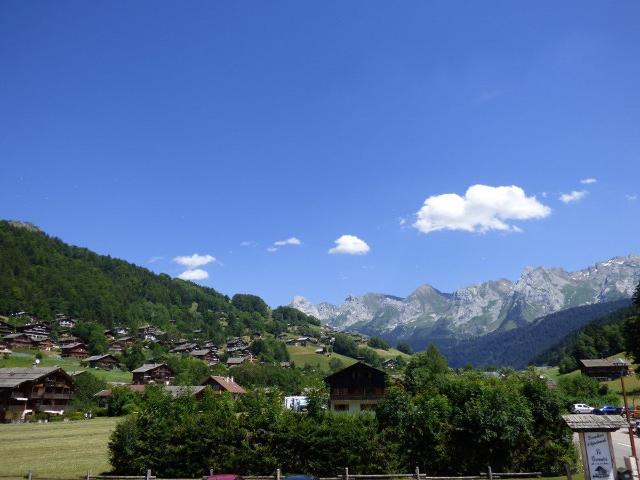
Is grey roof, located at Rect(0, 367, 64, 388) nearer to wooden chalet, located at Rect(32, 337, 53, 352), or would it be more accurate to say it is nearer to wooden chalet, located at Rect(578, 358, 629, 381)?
wooden chalet, located at Rect(32, 337, 53, 352)

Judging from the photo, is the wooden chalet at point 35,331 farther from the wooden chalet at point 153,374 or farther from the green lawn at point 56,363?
the wooden chalet at point 153,374

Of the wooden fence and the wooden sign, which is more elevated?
the wooden sign

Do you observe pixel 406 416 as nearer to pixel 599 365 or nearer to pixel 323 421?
pixel 323 421

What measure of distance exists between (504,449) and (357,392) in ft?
177

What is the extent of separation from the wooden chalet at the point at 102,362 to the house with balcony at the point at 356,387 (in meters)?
99.2

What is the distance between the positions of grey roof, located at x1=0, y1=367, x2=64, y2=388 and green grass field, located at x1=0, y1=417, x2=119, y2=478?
69.0ft

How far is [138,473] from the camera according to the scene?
32.2 metres

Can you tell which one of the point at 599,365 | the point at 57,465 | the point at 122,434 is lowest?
the point at 57,465

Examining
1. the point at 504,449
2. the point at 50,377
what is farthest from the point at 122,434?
the point at 50,377

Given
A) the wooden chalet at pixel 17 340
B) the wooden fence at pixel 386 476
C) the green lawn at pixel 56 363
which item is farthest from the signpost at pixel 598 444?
the wooden chalet at pixel 17 340

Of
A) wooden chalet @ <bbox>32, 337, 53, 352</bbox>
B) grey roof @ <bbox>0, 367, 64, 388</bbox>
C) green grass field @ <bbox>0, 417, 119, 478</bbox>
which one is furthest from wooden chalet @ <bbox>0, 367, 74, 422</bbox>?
wooden chalet @ <bbox>32, 337, 53, 352</bbox>

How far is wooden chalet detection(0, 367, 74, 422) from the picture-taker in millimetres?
84375

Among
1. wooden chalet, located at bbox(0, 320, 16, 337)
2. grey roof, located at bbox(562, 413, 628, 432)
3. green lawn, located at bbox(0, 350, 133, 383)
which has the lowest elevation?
Result: grey roof, located at bbox(562, 413, 628, 432)

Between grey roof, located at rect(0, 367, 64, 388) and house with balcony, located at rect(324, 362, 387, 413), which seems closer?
house with balcony, located at rect(324, 362, 387, 413)
